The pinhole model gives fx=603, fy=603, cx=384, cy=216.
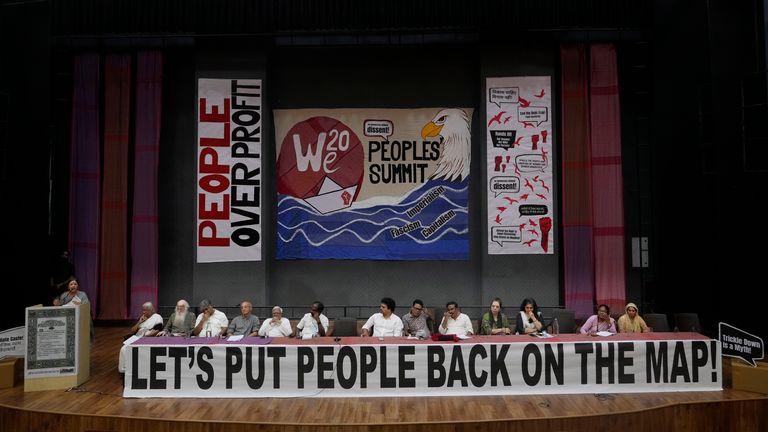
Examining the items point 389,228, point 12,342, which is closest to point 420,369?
point 12,342

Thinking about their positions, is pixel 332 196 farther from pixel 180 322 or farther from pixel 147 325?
pixel 147 325

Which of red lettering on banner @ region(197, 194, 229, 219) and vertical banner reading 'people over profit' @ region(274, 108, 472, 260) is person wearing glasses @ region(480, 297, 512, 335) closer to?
vertical banner reading 'people over profit' @ region(274, 108, 472, 260)

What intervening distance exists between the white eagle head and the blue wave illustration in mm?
177

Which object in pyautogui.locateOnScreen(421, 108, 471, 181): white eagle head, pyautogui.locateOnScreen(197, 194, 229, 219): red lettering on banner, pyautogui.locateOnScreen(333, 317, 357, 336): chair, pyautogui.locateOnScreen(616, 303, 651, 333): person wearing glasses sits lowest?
pyautogui.locateOnScreen(333, 317, 357, 336): chair

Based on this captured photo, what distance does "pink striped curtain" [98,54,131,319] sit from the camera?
36.9ft

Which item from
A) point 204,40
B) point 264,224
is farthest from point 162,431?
point 204,40

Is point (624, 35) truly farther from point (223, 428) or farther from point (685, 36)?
point (223, 428)

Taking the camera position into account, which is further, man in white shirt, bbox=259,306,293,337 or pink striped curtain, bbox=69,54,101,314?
pink striped curtain, bbox=69,54,101,314

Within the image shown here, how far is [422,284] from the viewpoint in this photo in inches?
452

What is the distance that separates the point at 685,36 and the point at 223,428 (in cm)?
903

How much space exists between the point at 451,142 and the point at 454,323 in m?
4.56

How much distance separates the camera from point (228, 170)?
11078 millimetres

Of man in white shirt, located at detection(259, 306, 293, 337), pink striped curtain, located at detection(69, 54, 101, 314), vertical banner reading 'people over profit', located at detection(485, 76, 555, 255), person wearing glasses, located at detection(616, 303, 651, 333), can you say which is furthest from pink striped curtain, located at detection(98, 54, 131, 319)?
person wearing glasses, located at detection(616, 303, 651, 333)

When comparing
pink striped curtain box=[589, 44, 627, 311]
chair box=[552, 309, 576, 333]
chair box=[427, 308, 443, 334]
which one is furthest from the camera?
pink striped curtain box=[589, 44, 627, 311]
